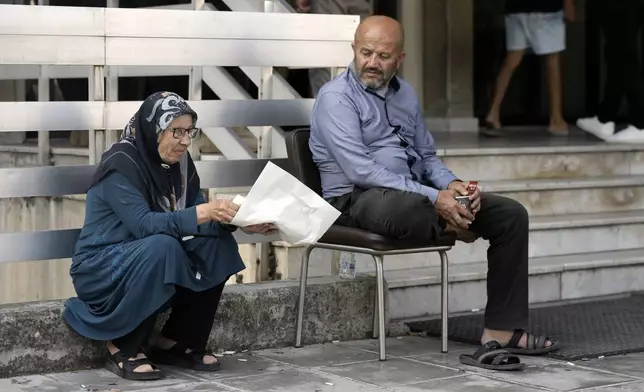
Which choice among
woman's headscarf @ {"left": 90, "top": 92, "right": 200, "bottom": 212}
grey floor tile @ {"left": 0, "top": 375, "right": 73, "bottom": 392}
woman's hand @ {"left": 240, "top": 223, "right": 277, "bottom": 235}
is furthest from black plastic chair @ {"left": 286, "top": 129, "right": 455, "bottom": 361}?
grey floor tile @ {"left": 0, "top": 375, "right": 73, "bottom": 392}

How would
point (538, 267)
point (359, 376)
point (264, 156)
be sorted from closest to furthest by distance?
point (359, 376), point (264, 156), point (538, 267)

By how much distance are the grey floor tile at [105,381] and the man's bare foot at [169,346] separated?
0.14m

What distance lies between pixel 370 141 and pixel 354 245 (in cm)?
49

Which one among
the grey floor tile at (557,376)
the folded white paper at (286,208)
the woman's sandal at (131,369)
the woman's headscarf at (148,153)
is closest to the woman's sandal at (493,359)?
the grey floor tile at (557,376)

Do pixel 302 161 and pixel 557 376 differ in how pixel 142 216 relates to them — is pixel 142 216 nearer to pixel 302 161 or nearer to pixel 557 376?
pixel 302 161

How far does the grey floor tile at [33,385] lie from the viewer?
4996 millimetres

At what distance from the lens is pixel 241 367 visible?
5469 millimetres

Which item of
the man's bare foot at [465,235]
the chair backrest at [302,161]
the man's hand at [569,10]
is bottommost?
the man's bare foot at [465,235]

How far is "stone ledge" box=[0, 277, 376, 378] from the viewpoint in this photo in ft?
17.0

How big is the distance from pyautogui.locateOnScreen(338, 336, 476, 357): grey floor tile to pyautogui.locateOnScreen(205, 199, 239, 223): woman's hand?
46.0 inches

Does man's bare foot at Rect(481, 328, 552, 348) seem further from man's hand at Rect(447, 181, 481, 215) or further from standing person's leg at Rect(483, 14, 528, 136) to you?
standing person's leg at Rect(483, 14, 528, 136)

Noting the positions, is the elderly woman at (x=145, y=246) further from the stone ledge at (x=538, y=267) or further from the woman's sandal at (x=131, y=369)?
the stone ledge at (x=538, y=267)

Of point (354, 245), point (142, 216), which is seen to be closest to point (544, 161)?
point (354, 245)

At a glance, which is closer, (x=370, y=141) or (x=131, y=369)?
(x=131, y=369)
